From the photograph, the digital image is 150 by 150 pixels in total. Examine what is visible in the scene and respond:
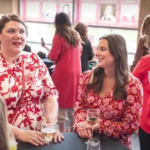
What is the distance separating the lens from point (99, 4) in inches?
202

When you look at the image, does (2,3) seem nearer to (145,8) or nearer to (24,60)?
(145,8)

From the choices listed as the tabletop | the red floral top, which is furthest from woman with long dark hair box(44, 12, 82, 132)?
the tabletop


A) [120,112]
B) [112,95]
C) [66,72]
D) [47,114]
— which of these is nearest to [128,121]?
[120,112]

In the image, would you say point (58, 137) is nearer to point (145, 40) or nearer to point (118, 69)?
point (118, 69)

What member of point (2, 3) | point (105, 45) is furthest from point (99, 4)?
point (105, 45)

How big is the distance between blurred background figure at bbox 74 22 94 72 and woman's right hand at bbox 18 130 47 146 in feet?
8.37

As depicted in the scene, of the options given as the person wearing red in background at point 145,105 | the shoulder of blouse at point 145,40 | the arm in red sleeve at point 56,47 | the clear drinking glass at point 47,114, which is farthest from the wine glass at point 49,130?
the arm in red sleeve at point 56,47

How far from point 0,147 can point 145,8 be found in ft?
12.0

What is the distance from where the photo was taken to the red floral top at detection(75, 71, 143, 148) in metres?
1.82

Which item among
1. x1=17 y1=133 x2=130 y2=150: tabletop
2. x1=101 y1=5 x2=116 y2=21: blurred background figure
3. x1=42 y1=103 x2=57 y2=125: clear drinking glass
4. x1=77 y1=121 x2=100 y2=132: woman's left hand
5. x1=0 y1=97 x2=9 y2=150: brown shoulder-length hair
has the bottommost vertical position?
x1=17 y1=133 x2=130 y2=150: tabletop

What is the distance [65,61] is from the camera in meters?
3.56

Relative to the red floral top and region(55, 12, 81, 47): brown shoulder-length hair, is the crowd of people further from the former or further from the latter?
region(55, 12, 81, 47): brown shoulder-length hair

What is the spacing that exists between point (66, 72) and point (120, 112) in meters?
1.80

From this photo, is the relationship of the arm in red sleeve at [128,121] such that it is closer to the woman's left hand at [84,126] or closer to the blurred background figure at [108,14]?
the woman's left hand at [84,126]
